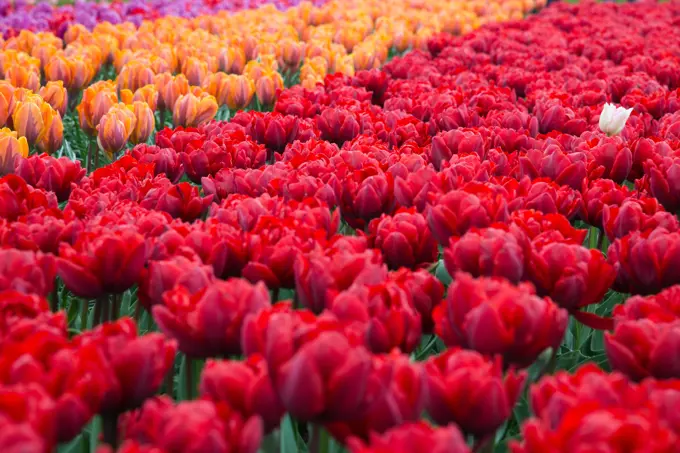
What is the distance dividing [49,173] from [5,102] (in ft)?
3.76

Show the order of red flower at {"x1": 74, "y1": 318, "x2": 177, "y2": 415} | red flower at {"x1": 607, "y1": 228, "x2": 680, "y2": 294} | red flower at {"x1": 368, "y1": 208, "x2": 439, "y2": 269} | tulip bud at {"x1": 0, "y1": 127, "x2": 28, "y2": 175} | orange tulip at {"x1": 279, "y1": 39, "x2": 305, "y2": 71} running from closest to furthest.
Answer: red flower at {"x1": 74, "y1": 318, "x2": 177, "y2": 415}, red flower at {"x1": 607, "y1": 228, "x2": 680, "y2": 294}, red flower at {"x1": 368, "y1": 208, "x2": 439, "y2": 269}, tulip bud at {"x1": 0, "y1": 127, "x2": 28, "y2": 175}, orange tulip at {"x1": 279, "y1": 39, "x2": 305, "y2": 71}

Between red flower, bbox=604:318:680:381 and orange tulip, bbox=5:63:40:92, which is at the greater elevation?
red flower, bbox=604:318:680:381

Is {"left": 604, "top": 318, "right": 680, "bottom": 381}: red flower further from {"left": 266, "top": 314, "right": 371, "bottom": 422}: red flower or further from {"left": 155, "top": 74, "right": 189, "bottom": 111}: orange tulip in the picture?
{"left": 155, "top": 74, "right": 189, "bottom": 111}: orange tulip

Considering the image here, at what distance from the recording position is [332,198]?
2281 millimetres

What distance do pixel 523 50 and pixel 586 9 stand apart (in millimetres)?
5450

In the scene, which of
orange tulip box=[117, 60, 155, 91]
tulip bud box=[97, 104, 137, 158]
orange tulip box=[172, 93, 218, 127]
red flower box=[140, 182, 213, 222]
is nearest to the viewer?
red flower box=[140, 182, 213, 222]

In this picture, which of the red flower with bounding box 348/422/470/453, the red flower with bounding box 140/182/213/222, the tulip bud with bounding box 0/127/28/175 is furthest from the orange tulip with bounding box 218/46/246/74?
the red flower with bounding box 348/422/470/453

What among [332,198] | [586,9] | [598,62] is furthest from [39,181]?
[586,9]

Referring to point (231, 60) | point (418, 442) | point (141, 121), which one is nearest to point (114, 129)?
point (141, 121)

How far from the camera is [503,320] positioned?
137 cm

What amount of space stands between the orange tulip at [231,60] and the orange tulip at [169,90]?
126cm

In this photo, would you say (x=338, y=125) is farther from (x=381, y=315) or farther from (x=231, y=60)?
(x=231, y=60)

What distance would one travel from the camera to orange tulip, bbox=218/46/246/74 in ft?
17.8

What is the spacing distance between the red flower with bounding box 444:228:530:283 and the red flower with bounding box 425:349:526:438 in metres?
0.42
